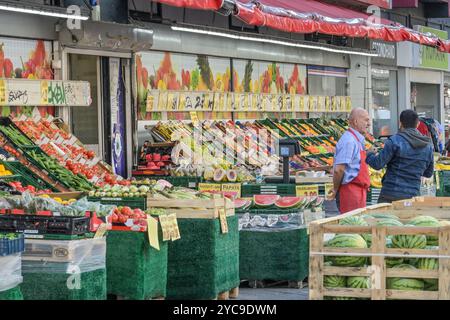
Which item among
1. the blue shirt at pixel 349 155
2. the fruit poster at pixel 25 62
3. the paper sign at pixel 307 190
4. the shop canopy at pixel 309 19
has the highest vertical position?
the shop canopy at pixel 309 19

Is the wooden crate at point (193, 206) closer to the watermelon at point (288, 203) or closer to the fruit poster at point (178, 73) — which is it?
the watermelon at point (288, 203)

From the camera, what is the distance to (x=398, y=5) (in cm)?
3053

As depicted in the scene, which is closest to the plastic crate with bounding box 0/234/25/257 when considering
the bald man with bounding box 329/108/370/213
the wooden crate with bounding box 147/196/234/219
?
the wooden crate with bounding box 147/196/234/219

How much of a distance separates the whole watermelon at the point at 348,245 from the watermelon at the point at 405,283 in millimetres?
216

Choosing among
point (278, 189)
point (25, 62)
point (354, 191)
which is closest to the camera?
point (354, 191)

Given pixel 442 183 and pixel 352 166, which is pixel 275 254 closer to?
pixel 352 166

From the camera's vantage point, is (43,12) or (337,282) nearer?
(337,282)

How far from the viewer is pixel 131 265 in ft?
29.8

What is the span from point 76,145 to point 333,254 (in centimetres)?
820

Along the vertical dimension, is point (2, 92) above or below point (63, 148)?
above

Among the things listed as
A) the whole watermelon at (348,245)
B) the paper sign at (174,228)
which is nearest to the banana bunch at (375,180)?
the paper sign at (174,228)

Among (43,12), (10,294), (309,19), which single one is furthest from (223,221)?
(309,19)

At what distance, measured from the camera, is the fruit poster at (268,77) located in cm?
2072

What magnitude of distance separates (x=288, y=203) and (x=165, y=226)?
2275 mm
